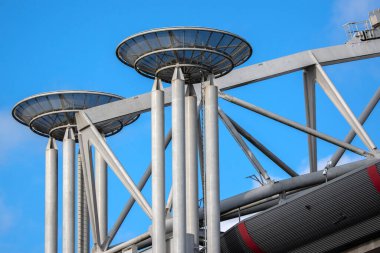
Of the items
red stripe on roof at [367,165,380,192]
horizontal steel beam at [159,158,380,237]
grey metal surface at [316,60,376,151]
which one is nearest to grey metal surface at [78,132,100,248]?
horizontal steel beam at [159,158,380,237]

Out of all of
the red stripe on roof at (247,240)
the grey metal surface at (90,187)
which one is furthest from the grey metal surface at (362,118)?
the grey metal surface at (90,187)

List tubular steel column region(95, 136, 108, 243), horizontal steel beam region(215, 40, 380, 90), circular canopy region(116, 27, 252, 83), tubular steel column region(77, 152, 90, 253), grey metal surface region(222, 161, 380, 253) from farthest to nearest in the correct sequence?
tubular steel column region(95, 136, 108, 243) → horizontal steel beam region(215, 40, 380, 90) → tubular steel column region(77, 152, 90, 253) → circular canopy region(116, 27, 252, 83) → grey metal surface region(222, 161, 380, 253)

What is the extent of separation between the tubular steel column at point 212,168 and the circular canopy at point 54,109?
10.9 metres

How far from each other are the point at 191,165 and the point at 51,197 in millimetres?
10762

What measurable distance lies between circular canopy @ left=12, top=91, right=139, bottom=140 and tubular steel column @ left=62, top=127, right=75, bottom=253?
1.10m

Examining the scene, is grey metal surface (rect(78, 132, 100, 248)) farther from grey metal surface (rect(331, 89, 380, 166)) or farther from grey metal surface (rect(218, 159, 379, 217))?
grey metal surface (rect(331, 89, 380, 166))

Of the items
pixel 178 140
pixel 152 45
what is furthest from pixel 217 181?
pixel 152 45

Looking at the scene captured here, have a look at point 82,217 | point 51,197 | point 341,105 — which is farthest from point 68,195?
point 341,105

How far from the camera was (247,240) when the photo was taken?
72125 millimetres

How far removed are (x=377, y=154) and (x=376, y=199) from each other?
8805 mm

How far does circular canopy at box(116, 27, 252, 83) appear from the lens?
7031 cm

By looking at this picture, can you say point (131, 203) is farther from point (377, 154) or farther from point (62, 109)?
point (377, 154)

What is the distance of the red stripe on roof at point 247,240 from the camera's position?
71938mm

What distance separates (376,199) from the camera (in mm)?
67375
